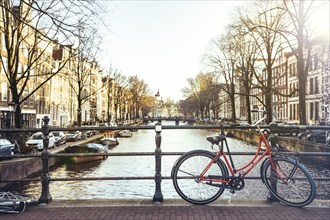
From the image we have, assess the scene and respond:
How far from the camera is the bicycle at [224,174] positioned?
5.39 meters

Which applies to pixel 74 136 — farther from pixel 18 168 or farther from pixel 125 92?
pixel 125 92

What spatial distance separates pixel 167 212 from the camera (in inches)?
195

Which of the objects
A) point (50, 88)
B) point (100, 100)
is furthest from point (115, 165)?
point (100, 100)

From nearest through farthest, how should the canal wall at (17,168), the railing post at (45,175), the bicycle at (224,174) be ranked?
the bicycle at (224,174) < the railing post at (45,175) < the canal wall at (17,168)

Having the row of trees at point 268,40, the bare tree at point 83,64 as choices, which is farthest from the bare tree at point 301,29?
the bare tree at point 83,64

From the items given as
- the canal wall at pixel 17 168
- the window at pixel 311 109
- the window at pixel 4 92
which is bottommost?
the canal wall at pixel 17 168

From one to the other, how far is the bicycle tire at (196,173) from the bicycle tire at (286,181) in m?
0.64

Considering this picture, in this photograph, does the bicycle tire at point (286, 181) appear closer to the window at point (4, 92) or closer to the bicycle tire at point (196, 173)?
the bicycle tire at point (196, 173)

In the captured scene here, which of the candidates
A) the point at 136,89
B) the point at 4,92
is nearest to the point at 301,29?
the point at 4,92

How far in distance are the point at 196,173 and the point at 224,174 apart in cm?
41

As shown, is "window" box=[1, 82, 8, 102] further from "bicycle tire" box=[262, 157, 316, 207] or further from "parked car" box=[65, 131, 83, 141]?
"bicycle tire" box=[262, 157, 316, 207]

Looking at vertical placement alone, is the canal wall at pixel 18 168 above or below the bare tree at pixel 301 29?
below

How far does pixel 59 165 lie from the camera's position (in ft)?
82.5

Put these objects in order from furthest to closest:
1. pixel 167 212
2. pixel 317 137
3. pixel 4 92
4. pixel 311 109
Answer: pixel 311 109, pixel 4 92, pixel 317 137, pixel 167 212
